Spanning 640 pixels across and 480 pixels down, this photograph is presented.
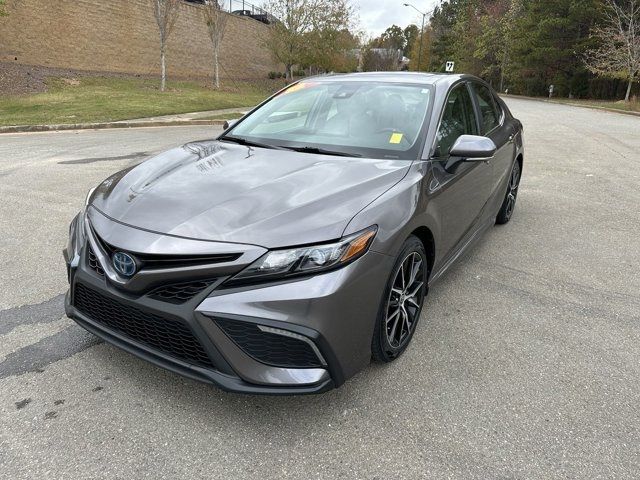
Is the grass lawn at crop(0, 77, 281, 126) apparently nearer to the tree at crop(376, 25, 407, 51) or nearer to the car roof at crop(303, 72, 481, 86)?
the car roof at crop(303, 72, 481, 86)

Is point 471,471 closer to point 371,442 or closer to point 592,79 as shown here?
point 371,442

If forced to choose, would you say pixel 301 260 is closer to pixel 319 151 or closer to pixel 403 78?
pixel 319 151

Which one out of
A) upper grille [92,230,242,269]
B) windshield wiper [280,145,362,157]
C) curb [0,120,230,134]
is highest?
windshield wiper [280,145,362,157]

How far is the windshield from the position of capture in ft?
10.2

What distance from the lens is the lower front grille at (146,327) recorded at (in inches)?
83.1

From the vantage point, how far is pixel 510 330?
10.7 ft

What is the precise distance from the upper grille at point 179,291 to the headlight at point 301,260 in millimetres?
139

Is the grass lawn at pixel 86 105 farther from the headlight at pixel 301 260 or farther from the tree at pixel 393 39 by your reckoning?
the tree at pixel 393 39

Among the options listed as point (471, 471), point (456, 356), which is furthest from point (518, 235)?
point (471, 471)

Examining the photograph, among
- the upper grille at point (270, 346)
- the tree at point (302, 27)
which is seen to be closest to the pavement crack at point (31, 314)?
the upper grille at point (270, 346)

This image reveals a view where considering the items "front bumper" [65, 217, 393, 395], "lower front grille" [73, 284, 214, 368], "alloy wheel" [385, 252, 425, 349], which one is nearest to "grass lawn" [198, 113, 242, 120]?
"alloy wheel" [385, 252, 425, 349]

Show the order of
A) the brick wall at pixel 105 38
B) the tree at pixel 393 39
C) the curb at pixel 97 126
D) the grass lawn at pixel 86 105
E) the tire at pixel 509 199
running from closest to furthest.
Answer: the tire at pixel 509 199, the curb at pixel 97 126, the grass lawn at pixel 86 105, the brick wall at pixel 105 38, the tree at pixel 393 39

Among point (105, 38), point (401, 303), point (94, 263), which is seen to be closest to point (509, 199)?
point (401, 303)

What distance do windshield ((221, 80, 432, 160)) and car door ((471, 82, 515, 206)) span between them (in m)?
1.00
